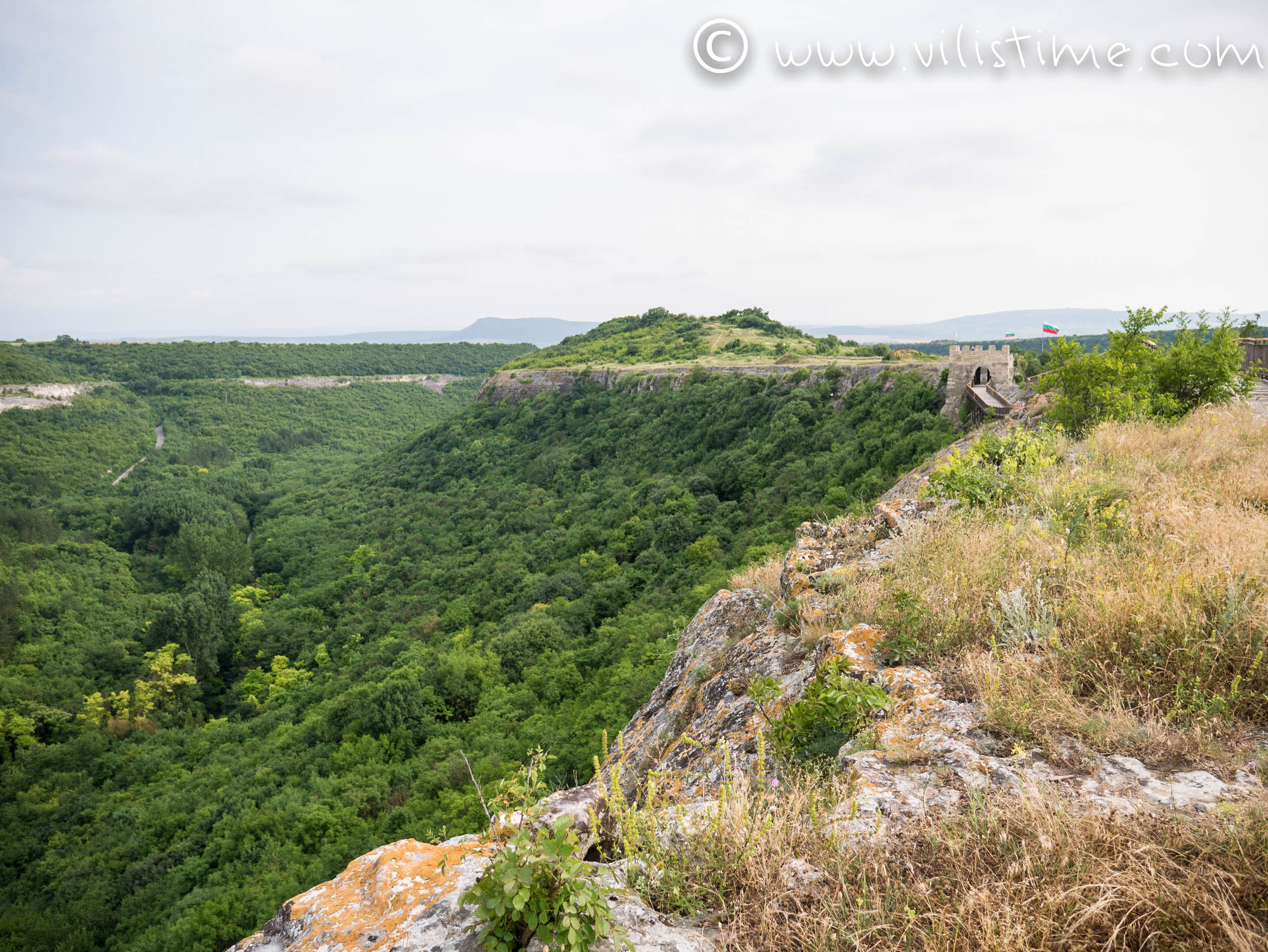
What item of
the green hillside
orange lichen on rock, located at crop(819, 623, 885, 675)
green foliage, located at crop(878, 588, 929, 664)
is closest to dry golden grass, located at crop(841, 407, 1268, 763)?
green foliage, located at crop(878, 588, 929, 664)

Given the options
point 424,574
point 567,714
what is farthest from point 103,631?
point 567,714

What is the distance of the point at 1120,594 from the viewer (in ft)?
11.5

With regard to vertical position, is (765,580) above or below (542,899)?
below

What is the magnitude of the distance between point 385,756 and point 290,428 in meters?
85.6

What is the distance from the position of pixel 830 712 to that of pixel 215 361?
5166 inches

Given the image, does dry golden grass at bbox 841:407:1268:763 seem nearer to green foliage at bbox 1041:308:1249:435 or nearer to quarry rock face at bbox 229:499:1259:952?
quarry rock face at bbox 229:499:1259:952

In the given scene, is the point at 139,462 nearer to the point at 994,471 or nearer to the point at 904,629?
the point at 994,471

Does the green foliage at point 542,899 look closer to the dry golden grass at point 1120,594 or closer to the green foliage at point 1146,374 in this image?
the dry golden grass at point 1120,594

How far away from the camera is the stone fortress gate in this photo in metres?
20.0

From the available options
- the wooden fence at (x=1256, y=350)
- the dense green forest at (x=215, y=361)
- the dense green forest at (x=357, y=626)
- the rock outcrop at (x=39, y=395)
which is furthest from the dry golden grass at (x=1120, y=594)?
the dense green forest at (x=215, y=361)

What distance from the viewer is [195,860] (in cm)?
1694

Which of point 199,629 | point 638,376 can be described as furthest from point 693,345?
point 199,629

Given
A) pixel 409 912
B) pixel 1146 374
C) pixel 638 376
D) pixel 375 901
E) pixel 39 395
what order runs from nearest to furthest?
pixel 409 912
pixel 375 901
pixel 1146 374
pixel 638 376
pixel 39 395

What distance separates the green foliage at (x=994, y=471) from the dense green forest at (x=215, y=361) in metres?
109
